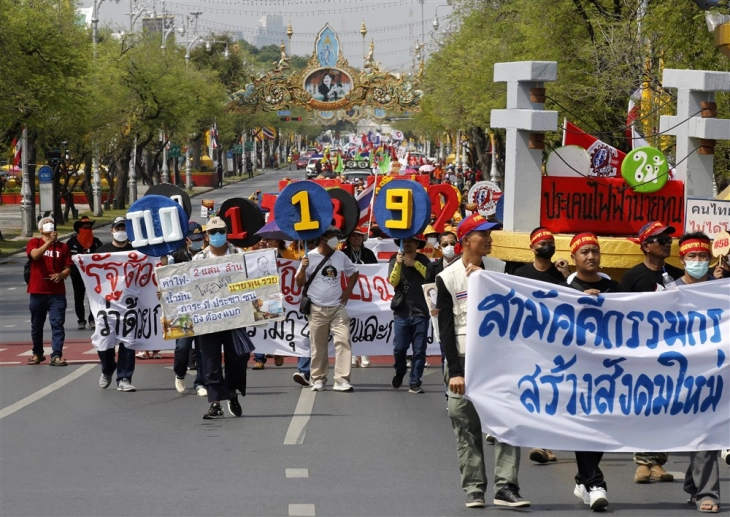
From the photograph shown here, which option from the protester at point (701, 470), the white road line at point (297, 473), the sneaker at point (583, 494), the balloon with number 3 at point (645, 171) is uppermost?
the balloon with number 3 at point (645, 171)

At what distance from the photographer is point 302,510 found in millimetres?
8250

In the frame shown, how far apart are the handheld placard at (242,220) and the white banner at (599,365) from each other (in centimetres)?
700

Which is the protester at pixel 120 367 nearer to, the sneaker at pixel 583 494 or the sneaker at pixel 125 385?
the sneaker at pixel 125 385

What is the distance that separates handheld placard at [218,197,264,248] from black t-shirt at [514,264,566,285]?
6.11 metres

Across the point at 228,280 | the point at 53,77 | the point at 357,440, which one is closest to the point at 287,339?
the point at 228,280

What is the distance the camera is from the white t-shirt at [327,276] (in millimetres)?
13750

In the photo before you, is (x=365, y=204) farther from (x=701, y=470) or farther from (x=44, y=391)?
(x=701, y=470)

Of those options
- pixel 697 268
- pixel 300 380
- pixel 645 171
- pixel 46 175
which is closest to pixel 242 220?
pixel 300 380

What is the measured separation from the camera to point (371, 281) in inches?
622

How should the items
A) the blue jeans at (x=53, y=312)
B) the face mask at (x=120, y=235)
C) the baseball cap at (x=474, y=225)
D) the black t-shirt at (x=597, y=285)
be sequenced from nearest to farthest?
the baseball cap at (x=474, y=225)
the black t-shirt at (x=597, y=285)
the face mask at (x=120, y=235)
the blue jeans at (x=53, y=312)

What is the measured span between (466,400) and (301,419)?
151 inches

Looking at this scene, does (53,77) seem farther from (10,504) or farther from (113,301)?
(10,504)

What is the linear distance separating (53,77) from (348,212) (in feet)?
87.9

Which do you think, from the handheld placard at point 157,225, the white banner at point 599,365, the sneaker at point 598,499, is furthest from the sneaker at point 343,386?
the sneaker at point 598,499
